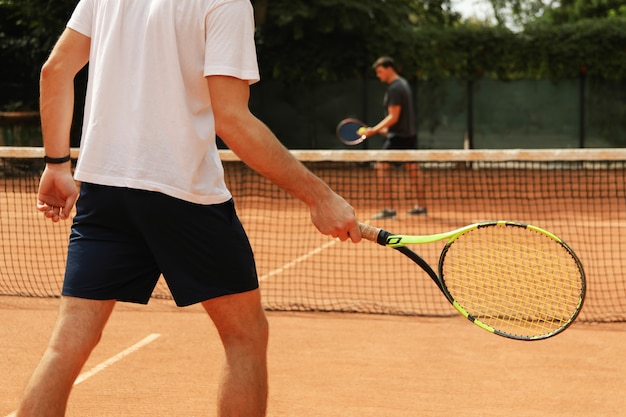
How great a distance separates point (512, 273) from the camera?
154 inches

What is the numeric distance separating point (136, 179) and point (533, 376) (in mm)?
2359

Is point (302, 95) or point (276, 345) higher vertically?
point (302, 95)

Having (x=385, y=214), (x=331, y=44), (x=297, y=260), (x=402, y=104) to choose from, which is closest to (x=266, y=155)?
(x=297, y=260)

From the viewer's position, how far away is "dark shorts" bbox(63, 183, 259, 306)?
2350 mm

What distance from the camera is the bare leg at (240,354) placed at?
96.7 inches

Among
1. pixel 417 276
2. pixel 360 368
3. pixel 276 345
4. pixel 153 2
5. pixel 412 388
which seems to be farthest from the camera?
pixel 417 276

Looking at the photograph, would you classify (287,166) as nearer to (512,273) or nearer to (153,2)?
(153,2)

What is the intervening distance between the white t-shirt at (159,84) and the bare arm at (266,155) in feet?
0.19

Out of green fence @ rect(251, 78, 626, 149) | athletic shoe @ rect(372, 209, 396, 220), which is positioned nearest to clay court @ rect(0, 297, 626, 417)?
athletic shoe @ rect(372, 209, 396, 220)

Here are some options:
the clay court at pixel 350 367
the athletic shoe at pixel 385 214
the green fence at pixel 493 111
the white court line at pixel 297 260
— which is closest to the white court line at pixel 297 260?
the white court line at pixel 297 260

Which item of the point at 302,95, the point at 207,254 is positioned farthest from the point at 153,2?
the point at 302,95

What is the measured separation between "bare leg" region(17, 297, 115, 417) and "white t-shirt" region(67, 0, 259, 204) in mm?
333

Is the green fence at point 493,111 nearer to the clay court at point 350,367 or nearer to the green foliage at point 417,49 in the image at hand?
the green foliage at point 417,49

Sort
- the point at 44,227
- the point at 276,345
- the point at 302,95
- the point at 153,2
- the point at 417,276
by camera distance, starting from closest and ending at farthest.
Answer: the point at 153,2, the point at 276,345, the point at 417,276, the point at 44,227, the point at 302,95
